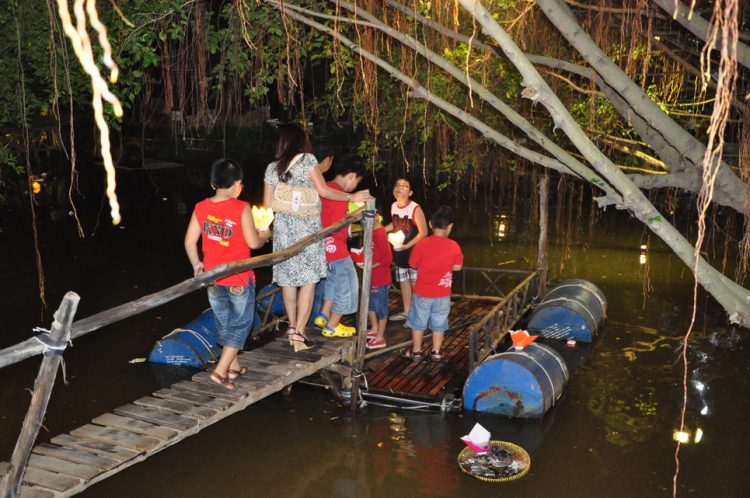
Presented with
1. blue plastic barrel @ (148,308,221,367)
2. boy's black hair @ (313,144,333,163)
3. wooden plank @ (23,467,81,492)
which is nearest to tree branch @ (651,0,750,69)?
boy's black hair @ (313,144,333,163)

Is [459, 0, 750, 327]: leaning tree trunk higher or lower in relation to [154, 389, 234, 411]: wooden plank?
higher

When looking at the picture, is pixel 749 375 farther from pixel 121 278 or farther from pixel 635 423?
pixel 121 278

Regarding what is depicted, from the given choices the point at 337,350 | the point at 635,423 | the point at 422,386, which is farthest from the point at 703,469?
the point at 337,350

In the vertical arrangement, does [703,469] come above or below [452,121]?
below

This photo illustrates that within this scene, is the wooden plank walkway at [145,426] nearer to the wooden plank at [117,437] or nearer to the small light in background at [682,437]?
the wooden plank at [117,437]

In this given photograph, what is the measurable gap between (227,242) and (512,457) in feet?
11.2

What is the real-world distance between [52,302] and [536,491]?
8.47m

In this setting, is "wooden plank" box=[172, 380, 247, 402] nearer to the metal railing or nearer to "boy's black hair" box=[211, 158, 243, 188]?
"boy's black hair" box=[211, 158, 243, 188]

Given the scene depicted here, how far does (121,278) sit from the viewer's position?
1317cm

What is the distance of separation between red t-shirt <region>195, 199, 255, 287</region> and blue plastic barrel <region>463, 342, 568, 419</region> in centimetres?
318

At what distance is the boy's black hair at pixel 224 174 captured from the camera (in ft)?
16.9

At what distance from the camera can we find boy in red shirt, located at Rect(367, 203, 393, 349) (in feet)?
25.7

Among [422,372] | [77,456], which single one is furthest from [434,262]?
[77,456]

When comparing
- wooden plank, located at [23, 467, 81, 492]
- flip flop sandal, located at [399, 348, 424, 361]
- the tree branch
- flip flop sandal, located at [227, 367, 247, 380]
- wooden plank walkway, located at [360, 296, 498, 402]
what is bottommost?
wooden plank walkway, located at [360, 296, 498, 402]
